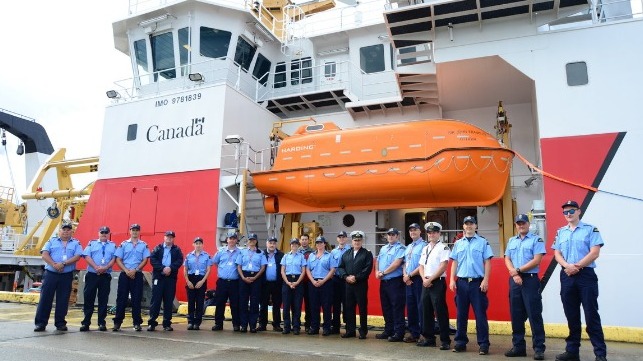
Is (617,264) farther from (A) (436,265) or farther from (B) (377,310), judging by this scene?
(B) (377,310)

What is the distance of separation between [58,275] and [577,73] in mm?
8272

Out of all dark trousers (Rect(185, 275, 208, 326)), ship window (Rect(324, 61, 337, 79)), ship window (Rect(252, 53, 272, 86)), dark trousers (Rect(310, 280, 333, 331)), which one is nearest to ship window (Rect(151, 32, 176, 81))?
ship window (Rect(252, 53, 272, 86))

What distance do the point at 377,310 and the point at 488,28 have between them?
197 inches

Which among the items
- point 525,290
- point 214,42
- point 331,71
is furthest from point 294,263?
point 331,71

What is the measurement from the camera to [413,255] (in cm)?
571

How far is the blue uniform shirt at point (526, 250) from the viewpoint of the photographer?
4747mm

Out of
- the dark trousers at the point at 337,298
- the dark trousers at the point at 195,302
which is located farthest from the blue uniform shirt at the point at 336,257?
the dark trousers at the point at 195,302

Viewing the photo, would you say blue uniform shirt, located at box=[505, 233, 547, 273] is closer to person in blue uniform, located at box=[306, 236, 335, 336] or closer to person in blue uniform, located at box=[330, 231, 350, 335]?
person in blue uniform, located at box=[330, 231, 350, 335]

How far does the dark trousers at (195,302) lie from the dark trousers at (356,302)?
7.45 feet

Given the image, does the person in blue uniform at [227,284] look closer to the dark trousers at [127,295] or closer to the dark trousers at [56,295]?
the dark trousers at [127,295]

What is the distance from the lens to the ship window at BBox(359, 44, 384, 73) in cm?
1160

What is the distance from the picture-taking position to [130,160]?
10.6 m

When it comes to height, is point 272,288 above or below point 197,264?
below

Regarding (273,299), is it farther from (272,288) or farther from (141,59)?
(141,59)
